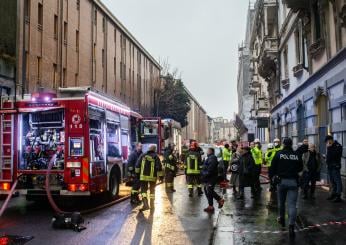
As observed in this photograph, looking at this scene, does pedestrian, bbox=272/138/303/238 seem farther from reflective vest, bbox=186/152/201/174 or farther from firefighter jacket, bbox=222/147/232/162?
firefighter jacket, bbox=222/147/232/162

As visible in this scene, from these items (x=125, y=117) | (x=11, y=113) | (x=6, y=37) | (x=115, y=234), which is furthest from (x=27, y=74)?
(x=115, y=234)

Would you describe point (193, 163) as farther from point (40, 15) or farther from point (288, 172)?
point (40, 15)

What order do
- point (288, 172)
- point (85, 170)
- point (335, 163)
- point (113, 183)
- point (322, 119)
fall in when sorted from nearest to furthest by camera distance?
point (288, 172) → point (85, 170) → point (335, 163) → point (113, 183) → point (322, 119)

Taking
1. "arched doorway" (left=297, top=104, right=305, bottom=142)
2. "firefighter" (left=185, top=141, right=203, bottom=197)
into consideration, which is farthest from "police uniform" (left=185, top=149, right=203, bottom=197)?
"arched doorway" (left=297, top=104, right=305, bottom=142)

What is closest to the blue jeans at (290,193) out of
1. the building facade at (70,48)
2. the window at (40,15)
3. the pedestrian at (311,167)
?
the pedestrian at (311,167)

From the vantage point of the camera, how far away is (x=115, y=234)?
8938 millimetres

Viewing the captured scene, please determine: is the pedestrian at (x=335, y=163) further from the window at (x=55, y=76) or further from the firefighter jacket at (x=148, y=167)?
the window at (x=55, y=76)

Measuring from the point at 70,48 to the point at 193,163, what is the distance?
1937 cm

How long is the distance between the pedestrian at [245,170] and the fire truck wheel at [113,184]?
3641mm

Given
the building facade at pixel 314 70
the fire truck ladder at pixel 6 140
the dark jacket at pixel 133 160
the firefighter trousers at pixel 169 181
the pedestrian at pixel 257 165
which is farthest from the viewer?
the firefighter trousers at pixel 169 181

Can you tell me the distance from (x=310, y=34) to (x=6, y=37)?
1373 centimetres

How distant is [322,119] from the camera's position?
1806cm

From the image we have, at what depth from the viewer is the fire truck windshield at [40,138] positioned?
11992mm

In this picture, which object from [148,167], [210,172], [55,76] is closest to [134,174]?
[148,167]
